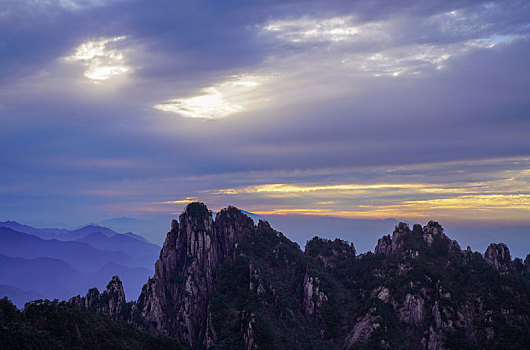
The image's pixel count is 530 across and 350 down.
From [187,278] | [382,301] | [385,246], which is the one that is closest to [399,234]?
[385,246]

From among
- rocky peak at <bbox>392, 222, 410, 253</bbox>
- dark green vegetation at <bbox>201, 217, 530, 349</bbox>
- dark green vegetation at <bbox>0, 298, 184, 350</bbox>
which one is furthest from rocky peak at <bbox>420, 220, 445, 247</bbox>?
dark green vegetation at <bbox>0, 298, 184, 350</bbox>

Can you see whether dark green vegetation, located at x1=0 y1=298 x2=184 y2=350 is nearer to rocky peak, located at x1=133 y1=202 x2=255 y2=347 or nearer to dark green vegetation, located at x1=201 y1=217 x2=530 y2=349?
rocky peak, located at x1=133 y1=202 x2=255 y2=347

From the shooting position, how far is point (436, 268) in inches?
6398

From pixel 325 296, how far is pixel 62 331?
101726 millimetres

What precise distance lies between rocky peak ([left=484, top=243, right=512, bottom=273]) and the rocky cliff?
1.88ft

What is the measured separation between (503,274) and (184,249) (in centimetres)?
14361

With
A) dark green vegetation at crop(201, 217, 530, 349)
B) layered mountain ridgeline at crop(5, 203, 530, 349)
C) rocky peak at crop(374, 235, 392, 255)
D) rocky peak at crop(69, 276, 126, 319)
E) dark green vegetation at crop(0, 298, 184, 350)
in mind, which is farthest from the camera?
rocky peak at crop(374, 235, 392, 255)

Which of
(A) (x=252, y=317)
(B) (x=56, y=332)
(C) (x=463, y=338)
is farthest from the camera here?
(A) (x=252, y=317)

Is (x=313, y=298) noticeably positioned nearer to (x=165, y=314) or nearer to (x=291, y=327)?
(x=291, y=327)

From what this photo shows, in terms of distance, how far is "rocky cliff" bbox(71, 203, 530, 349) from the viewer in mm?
137875

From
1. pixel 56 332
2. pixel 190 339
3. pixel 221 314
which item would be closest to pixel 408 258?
pixel 221 314

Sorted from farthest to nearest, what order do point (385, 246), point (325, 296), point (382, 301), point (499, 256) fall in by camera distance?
point (385, 246) → point (499, 256) → point (325, 296) → point (382, 301)

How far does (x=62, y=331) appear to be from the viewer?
361ft

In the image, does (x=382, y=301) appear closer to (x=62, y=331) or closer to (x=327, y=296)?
(x=327, y=296)
